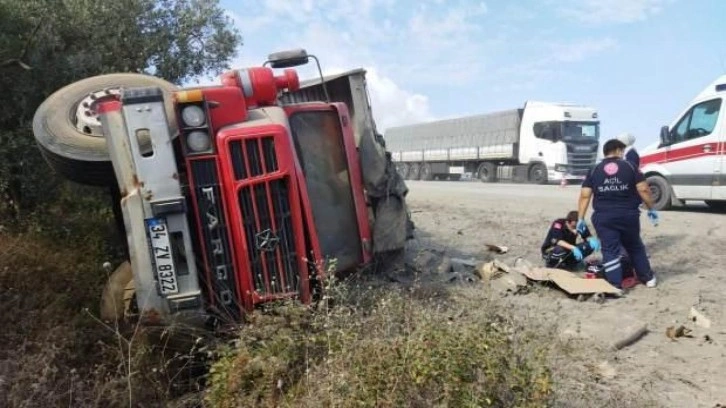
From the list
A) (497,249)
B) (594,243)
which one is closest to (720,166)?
(497,249)

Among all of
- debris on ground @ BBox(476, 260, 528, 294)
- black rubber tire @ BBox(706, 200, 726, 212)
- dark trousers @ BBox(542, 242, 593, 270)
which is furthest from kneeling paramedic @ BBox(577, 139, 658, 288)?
black rubber tire @ BBox(706, 200, 726, 212)

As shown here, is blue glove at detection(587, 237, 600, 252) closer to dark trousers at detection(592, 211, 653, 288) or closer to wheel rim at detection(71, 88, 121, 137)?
dark trousers at detection(592, 211, 653, 288)

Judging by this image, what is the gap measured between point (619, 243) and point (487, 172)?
22291 millimetres

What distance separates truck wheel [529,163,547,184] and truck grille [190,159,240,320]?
2214cm

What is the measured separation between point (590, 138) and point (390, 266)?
68.9 feet

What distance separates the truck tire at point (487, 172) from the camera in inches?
1099

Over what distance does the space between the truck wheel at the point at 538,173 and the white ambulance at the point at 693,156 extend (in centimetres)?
1211

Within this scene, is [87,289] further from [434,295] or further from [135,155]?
[434,295]

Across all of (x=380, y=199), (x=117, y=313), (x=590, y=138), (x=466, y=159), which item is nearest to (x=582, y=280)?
(x=380, y=199)

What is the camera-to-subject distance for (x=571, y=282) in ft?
20.2

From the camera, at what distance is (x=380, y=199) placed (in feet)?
15.6

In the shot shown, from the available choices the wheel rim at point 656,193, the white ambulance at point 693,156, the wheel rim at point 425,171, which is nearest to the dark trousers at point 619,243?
the white ambulance at point 693,156

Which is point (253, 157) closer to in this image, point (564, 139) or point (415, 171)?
point (564, 139)

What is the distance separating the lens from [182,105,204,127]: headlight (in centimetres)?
352
